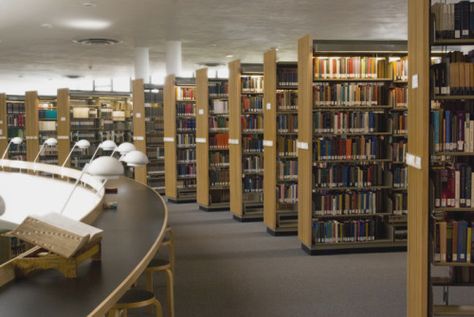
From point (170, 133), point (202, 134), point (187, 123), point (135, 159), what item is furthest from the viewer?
point (187, 123)

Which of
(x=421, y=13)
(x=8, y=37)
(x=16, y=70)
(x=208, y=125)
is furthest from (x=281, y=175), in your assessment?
(x=16, y=70)

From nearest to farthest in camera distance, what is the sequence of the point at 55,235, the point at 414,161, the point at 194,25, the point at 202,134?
1. the point at 55,235
2. the point at 414,161
3. the point at 202,134
4. the point at 194,25

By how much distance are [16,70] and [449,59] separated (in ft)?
59.8

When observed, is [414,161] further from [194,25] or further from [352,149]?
[194,25]

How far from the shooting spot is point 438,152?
13.5 feet

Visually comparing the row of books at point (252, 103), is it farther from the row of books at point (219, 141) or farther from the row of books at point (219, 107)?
the row of books at point (219, 141)

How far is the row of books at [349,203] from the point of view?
23.6 feet

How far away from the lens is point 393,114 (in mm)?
7340

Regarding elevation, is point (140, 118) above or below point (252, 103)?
below

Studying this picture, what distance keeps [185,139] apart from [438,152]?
792cm

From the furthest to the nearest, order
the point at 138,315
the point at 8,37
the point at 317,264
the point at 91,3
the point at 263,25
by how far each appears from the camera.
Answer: the point at 8,37 < the point at 263,25 < the point at 91,3 < the point at 317,264 < the point at 138,315

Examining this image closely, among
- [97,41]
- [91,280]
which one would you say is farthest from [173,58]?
[91,280]

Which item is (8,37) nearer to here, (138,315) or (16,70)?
(16,70)

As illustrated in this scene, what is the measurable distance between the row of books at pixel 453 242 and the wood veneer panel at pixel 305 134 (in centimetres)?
293
